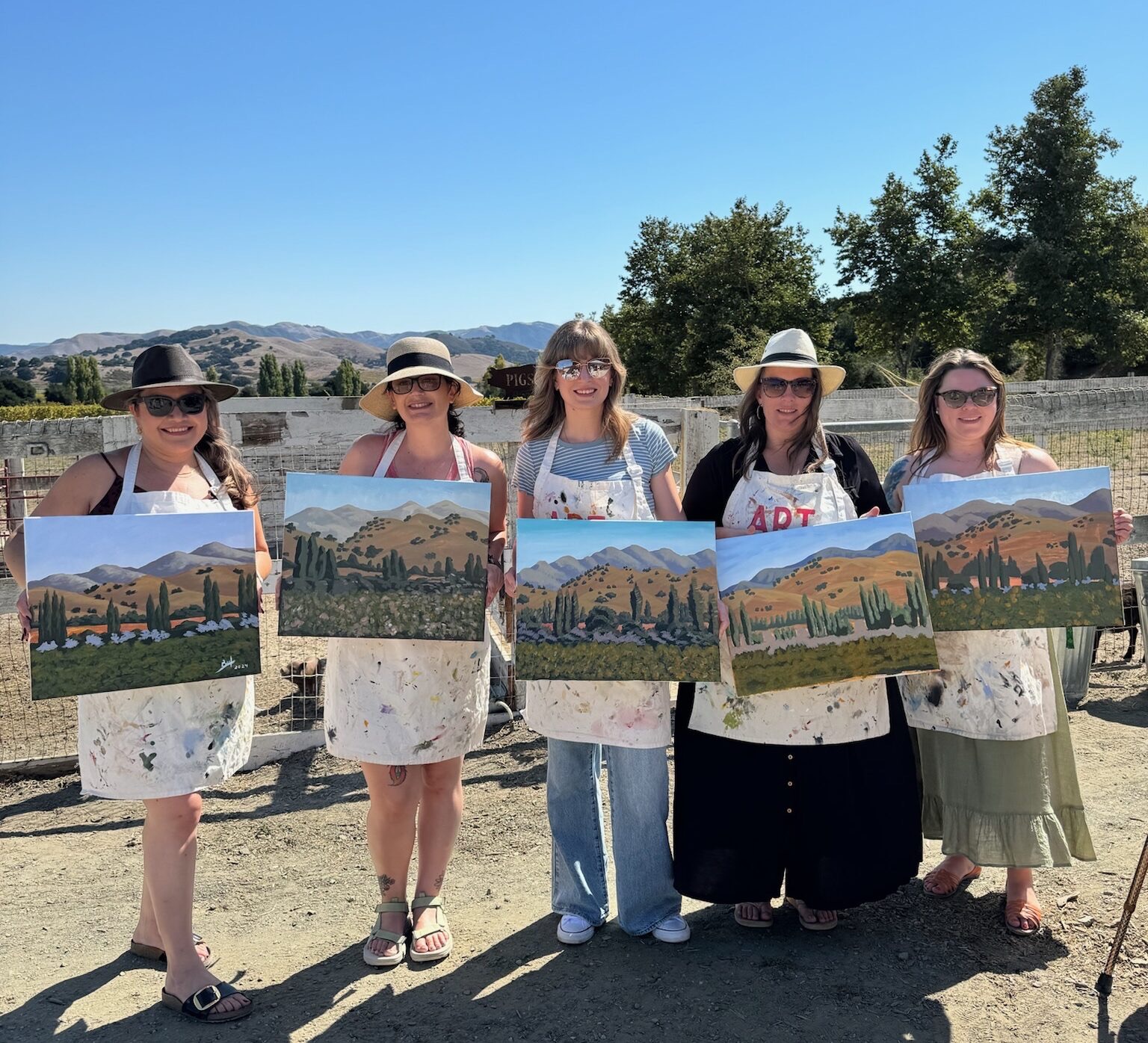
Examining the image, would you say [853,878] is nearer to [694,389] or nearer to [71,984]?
[71,984]

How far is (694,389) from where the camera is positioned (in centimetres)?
3766

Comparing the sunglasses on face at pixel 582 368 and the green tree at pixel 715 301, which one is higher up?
the green tree at pixel 715 301

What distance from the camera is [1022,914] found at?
132 inches

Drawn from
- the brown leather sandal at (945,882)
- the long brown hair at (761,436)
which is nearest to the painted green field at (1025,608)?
the long brown hair at (761,436)

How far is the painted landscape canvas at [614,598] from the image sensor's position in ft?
9.62

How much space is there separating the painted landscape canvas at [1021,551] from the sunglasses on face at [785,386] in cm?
55

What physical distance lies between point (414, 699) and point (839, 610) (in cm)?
146

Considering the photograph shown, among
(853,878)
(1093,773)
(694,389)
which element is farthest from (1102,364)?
(853,878)

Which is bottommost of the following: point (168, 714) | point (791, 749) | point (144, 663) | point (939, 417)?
point (791, 749)

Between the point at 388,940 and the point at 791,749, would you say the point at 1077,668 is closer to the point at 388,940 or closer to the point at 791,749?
the point at 791,749

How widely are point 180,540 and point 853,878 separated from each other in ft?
8.25

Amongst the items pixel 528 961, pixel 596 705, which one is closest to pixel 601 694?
pixel 596 705

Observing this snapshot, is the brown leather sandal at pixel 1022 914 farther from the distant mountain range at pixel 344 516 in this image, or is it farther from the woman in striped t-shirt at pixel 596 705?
the distant mountain range at pixel 344 516

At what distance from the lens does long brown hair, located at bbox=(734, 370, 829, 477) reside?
3.23 m
